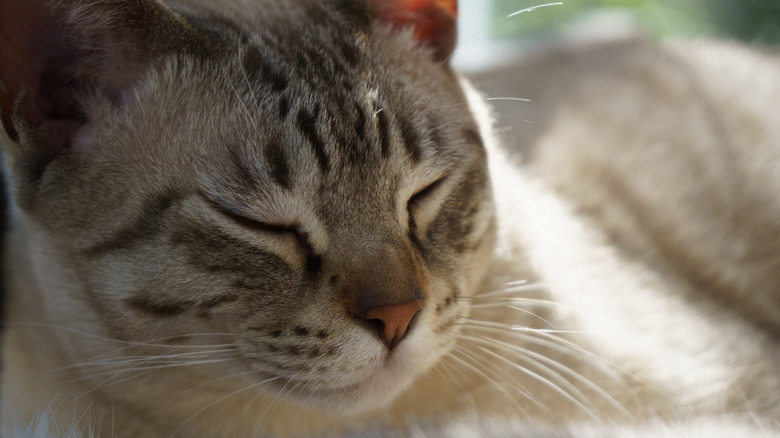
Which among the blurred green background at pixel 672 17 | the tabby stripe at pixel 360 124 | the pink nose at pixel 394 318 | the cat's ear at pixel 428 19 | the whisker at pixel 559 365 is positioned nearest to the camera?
the pink nose at pixel 394 318

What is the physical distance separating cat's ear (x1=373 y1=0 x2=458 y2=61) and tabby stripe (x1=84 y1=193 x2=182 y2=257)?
66 cm

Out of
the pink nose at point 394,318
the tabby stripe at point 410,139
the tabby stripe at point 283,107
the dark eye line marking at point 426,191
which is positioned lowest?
the pink nose at point 394,318

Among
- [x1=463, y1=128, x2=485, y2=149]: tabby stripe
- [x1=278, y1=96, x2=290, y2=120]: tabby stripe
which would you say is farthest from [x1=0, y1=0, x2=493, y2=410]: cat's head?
[x1=463, y1=128, x2=485, y2=149]: tabby stripe

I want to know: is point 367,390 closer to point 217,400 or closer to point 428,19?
point 217,400

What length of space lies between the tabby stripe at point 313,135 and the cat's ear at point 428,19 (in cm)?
42

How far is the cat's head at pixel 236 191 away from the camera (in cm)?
125

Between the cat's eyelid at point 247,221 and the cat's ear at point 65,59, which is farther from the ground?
the cat's ear at point 65,59

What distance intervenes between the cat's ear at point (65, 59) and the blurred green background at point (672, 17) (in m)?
2.09

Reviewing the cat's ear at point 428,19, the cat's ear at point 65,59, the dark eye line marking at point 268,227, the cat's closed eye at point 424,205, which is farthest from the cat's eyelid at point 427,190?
the cat's ear at point 65,59

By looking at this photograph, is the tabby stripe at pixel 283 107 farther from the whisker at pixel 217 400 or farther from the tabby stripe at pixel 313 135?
the whisker at pixel 217 400

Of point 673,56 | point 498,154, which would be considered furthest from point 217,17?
point 673,56

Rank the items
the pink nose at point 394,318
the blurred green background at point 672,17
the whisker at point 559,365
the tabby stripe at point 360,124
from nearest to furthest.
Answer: the pink nose at point 394,318, the tabby stripe at point 360,124, the whisker at point 559,365, the blurred green background at point 672,17

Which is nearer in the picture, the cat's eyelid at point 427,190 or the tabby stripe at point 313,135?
the tabby stripe at point 313,135

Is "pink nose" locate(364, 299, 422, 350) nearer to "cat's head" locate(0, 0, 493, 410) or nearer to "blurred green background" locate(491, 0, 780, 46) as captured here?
"cat's head" locate(0, 0, 493, 410)
